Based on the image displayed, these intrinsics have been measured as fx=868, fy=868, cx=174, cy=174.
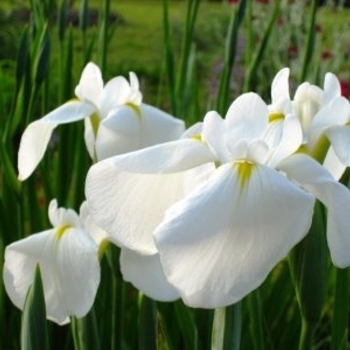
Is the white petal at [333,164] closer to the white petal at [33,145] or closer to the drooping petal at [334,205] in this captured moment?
the drooping petal at [334,205]

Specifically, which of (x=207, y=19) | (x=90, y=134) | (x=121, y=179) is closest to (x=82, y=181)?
(x=90, y=134)

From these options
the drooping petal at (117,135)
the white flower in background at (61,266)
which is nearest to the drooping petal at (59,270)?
the white flower in background at (61,266)

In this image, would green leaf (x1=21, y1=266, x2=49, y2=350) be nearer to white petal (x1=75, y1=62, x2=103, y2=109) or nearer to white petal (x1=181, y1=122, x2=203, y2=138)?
white petal (x1=181, y1=122, x2=203, y2=138)

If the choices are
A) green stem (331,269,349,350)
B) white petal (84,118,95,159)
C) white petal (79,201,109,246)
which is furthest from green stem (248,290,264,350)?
white petal (84,118,95,159)

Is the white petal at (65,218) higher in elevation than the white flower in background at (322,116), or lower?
lower

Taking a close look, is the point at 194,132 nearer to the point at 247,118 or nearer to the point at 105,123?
the point at 247,118

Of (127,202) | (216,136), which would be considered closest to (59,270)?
(127,202)
